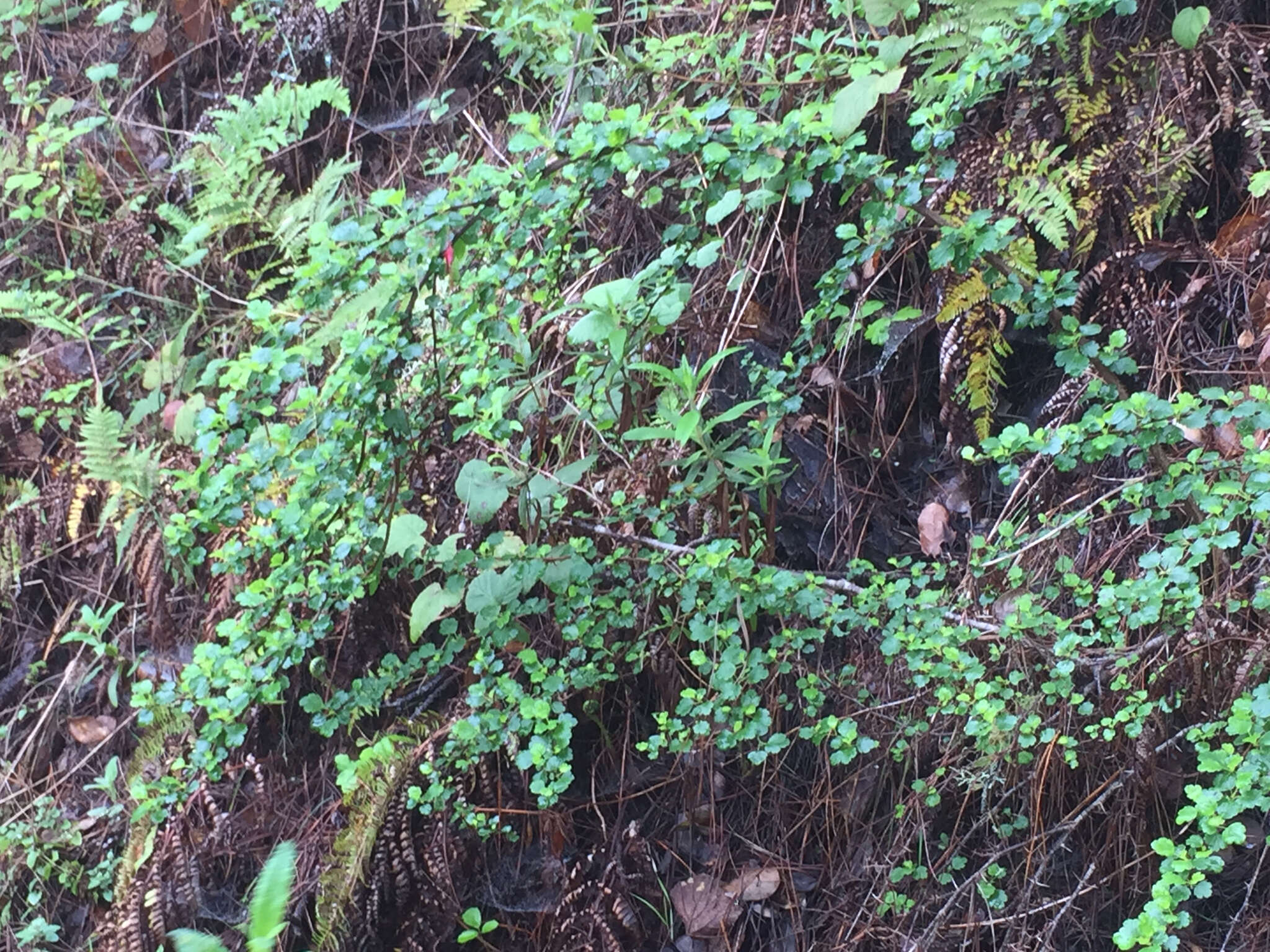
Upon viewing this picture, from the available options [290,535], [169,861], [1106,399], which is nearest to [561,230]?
[290,535]

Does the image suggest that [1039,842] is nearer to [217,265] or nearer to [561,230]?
[561,230]

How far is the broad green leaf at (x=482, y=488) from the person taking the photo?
2209 millimetres

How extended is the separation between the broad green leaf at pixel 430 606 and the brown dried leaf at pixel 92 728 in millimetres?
1354

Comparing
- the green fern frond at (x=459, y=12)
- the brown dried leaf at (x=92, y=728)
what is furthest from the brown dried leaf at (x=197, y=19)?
the brown dried leaf at (x=92, y=728)

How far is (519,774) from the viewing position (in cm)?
239

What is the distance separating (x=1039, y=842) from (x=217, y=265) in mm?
3146

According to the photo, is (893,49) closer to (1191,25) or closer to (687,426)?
(1191,25)

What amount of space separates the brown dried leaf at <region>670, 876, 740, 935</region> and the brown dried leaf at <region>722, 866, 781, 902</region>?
2cm

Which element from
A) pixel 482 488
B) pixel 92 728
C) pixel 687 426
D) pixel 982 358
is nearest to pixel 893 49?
pixel 982 358

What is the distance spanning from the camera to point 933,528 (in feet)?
8.08

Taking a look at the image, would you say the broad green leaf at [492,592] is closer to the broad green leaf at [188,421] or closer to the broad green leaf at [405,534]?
the broad green leaf at [405,534]

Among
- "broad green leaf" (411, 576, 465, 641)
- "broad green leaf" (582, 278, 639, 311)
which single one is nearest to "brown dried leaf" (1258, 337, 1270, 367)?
"broad green leaf" (582, 278, 639, 311)

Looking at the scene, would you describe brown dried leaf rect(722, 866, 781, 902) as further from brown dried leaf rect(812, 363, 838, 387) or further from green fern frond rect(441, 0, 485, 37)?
green fern frond rect(441, 0, 485, 37)

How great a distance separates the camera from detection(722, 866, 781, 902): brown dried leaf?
88.2 inches
